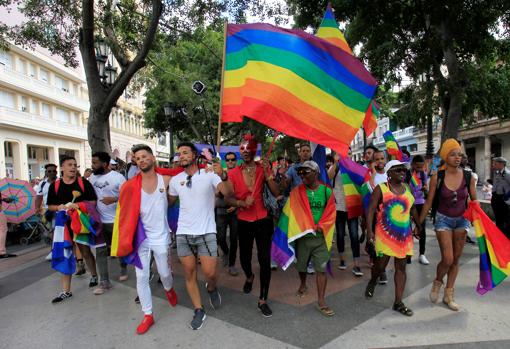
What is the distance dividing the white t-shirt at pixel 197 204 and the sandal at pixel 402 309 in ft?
7.13

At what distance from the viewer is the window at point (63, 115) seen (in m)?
32.4

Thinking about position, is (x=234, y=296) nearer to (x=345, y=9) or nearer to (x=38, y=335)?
(x=38, y=335)

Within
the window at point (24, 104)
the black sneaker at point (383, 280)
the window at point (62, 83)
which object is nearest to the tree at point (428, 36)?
the black sneaker at point (383, 280)

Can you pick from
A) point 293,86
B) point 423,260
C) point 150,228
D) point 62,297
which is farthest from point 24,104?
point 423,260

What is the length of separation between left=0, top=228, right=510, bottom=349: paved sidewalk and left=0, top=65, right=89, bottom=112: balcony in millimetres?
25077

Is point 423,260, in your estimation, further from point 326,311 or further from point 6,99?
point 6,99

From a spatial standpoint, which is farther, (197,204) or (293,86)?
(293,86)

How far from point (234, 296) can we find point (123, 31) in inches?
333

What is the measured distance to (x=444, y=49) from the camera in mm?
8883

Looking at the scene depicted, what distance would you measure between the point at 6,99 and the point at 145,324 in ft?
91.9

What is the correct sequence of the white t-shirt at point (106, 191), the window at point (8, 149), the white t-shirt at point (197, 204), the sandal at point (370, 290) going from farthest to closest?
the window at point (8, 149)
the white t-shirt at point (106, 191)
the sandal at point (370, 290)
the white t-shirt at point (197, 204)

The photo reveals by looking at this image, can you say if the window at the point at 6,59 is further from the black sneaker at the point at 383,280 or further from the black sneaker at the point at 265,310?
the black sneaker at the point at 383,280

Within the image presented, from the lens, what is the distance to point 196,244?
3.90 m

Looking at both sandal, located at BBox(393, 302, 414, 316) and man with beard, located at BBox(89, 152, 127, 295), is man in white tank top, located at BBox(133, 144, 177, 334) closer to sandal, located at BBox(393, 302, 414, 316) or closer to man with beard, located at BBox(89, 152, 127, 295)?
man with beard, located at BBox(89, 152, 127, 295)
